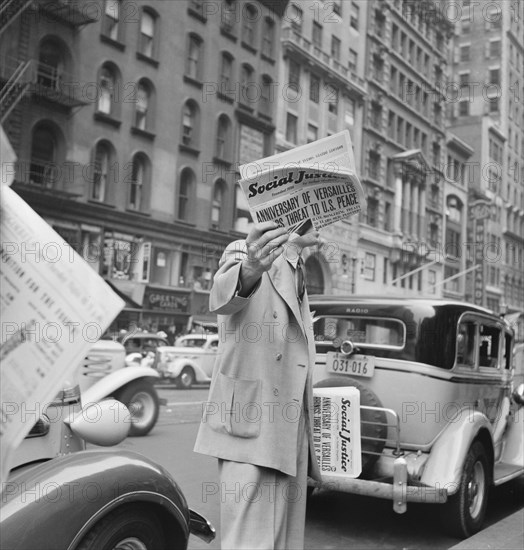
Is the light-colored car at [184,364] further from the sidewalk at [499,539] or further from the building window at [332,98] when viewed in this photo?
the building window at [332,98]

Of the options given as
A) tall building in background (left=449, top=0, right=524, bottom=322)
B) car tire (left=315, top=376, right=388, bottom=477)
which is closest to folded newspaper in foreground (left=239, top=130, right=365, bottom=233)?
car tire (left=315, top=376, right=388, bottom=477)

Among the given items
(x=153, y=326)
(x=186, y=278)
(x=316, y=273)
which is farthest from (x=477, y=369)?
(x=316, y=273)

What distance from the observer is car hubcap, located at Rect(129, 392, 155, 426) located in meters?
9.36

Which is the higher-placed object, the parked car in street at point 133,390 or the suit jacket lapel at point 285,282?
the suit jacket lapel at point 285,282

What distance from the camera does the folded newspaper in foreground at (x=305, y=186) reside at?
2572 millimetres

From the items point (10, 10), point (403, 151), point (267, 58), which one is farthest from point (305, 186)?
point (403, 151)

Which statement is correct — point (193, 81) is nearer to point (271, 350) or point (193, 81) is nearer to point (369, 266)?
point (369, 266)

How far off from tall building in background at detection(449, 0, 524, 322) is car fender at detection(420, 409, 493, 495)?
5257cm

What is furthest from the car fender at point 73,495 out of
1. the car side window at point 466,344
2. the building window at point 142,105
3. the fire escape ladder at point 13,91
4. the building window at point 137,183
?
the building window at point 142,105

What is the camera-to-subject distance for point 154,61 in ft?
88.5

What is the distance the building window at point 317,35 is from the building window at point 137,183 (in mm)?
14524

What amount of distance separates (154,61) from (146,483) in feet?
86.1

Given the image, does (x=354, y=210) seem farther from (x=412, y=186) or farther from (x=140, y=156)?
(x=412, y=186)

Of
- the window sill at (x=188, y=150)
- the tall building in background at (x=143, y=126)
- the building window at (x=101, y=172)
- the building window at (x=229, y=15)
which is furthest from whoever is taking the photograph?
the building window at (x=229, y=15)
